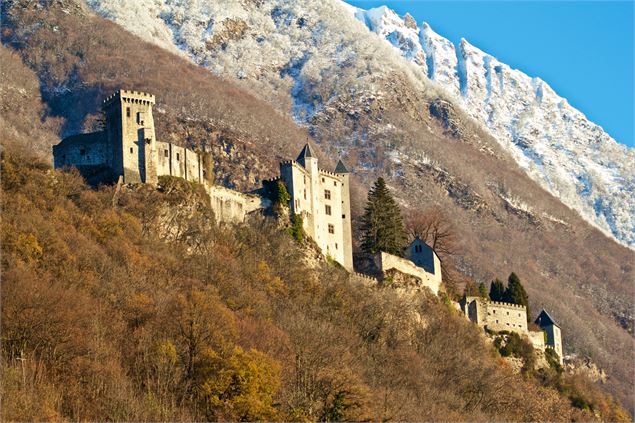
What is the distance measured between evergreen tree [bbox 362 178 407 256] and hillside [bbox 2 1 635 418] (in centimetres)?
4895

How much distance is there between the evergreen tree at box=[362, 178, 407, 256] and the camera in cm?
8800

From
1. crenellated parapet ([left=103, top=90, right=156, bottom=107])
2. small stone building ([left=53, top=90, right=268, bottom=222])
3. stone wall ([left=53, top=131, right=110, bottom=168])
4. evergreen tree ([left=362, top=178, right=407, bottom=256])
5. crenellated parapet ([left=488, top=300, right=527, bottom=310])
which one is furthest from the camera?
crenellated parapet ([left=488, top=300, right=527, bottom=310])

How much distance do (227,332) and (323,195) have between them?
2359 cm

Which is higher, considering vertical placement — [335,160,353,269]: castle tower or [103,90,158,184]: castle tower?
[103,90,158,184]: castle tower

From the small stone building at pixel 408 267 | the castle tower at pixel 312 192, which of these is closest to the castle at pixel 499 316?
the small stone building at pixel 408 267

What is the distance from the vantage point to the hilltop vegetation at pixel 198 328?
179ft

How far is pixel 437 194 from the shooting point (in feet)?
586

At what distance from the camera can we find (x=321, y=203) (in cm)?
8394

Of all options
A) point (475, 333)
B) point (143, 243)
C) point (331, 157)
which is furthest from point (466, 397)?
point (331, 157)

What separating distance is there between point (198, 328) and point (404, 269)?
2846 centimetres

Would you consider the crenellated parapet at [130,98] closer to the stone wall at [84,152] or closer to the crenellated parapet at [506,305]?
the stone wall at [84,152]

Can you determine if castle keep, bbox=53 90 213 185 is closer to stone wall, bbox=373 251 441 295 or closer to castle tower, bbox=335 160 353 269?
castle tower, bbox=335 160 353 269

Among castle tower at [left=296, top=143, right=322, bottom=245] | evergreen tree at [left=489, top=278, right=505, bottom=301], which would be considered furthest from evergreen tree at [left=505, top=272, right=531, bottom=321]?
castle tower at [left=296, top=143, right=322, bottom=245]

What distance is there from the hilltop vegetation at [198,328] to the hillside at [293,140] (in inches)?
2259
